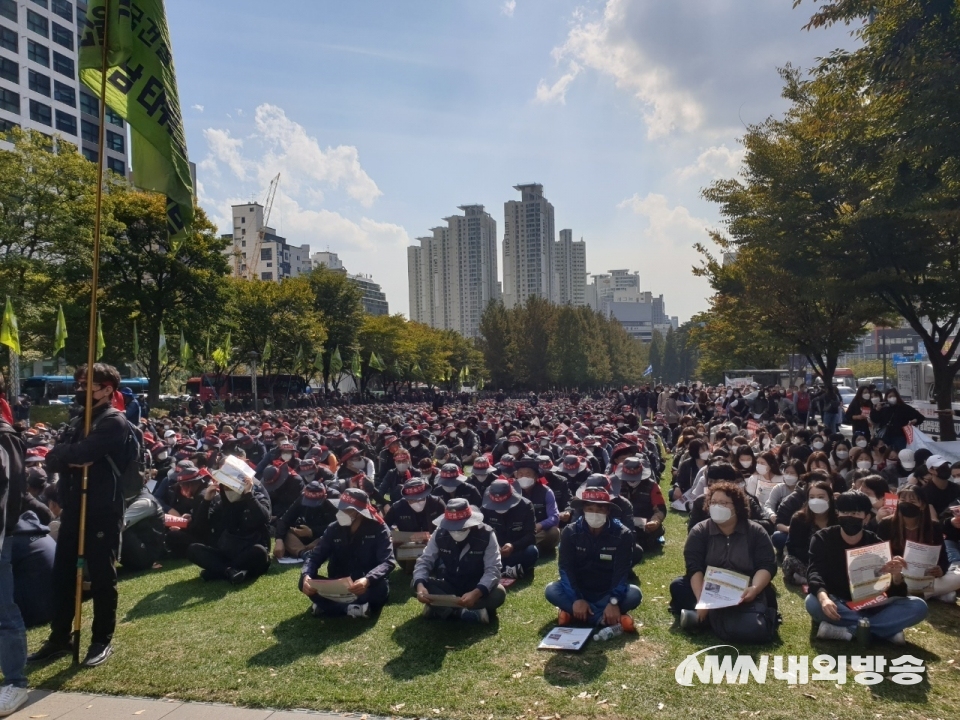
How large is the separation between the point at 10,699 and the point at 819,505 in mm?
7030

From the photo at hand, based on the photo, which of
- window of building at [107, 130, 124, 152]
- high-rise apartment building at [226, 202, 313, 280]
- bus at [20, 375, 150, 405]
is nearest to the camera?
bus at [20, 375, 150, 405]

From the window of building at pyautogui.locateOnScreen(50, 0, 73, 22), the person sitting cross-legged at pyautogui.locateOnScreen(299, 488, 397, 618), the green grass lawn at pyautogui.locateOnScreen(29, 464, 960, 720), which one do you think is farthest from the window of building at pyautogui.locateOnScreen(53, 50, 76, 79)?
the person sitting cross-legged at pyautogui.locateOnScreen(299, 488, 397, 618)

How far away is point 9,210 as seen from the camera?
30.1m

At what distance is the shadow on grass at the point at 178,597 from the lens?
7.93m

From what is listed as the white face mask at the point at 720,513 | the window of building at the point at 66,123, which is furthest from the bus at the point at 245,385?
the white face mask at the point at 720,513

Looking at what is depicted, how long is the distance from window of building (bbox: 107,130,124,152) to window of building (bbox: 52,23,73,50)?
790 centimetres

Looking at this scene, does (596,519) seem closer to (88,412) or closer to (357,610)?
(357,610)

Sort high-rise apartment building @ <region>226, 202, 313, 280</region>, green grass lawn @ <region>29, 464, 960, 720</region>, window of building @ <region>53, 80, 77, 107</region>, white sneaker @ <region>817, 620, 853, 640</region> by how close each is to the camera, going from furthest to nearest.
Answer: high-rise apartment building @ <region>226, 202, 313, 280</region> → window of building @ <region>53, 80, 77, 107</region> → white sneaker @ <region>817, 620, 853, 640</region> → green grass lawn @ <region>29, 464, 960, 720</region>

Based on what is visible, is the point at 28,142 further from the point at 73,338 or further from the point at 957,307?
the point at 957,307

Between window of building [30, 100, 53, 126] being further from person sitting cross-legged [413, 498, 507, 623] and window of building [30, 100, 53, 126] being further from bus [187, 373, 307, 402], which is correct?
person sitting cross-legged [413, 498, 507, 623]

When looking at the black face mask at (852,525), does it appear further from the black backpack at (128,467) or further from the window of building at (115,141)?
the window of building at (115,141)

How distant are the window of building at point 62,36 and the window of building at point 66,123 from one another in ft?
19.5

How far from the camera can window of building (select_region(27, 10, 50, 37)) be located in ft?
207

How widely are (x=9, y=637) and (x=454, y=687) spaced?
3.21 meters
